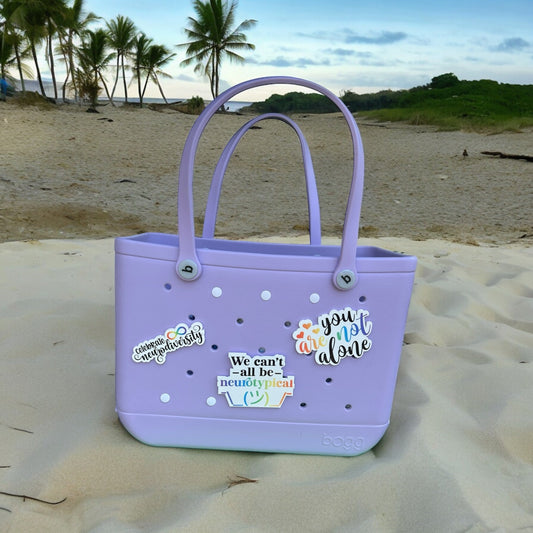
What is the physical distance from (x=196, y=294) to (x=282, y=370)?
0.27 m

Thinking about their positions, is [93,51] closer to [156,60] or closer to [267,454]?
[156,60]

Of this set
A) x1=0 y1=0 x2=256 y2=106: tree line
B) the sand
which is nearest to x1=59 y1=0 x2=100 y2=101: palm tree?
x1=0 y1=0 x2=256 y2=106: tree line

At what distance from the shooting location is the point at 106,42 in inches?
1196

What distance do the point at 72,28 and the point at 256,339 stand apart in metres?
29.0

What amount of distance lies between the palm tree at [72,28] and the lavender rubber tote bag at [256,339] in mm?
24143

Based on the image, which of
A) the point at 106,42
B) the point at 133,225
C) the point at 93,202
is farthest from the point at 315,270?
the point at 106,42

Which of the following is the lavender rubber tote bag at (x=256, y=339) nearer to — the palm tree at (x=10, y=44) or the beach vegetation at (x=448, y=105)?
the beach vegetation at (x=448, y=105)

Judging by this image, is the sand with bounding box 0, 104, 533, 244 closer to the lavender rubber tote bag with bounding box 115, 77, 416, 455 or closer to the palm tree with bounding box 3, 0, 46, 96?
the lavender rubber tote bag with bounding box 115, 77, 416, 455

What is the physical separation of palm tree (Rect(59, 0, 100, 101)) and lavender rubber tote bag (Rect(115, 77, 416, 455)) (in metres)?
24.1

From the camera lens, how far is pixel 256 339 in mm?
1319

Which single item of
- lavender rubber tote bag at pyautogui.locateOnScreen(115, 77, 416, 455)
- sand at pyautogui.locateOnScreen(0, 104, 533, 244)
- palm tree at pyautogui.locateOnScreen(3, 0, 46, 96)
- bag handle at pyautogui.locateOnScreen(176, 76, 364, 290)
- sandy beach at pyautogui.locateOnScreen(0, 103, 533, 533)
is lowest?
sand at pyautogui.locateOnScreen(0, 104, 533, 244)

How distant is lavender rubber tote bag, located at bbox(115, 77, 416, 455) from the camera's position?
127 centimetres

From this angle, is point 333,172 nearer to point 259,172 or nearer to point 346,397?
point 259,172

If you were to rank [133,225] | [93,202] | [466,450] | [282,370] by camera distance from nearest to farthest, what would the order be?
[282,370]
[466,450]
[133,225]
[93,202]
